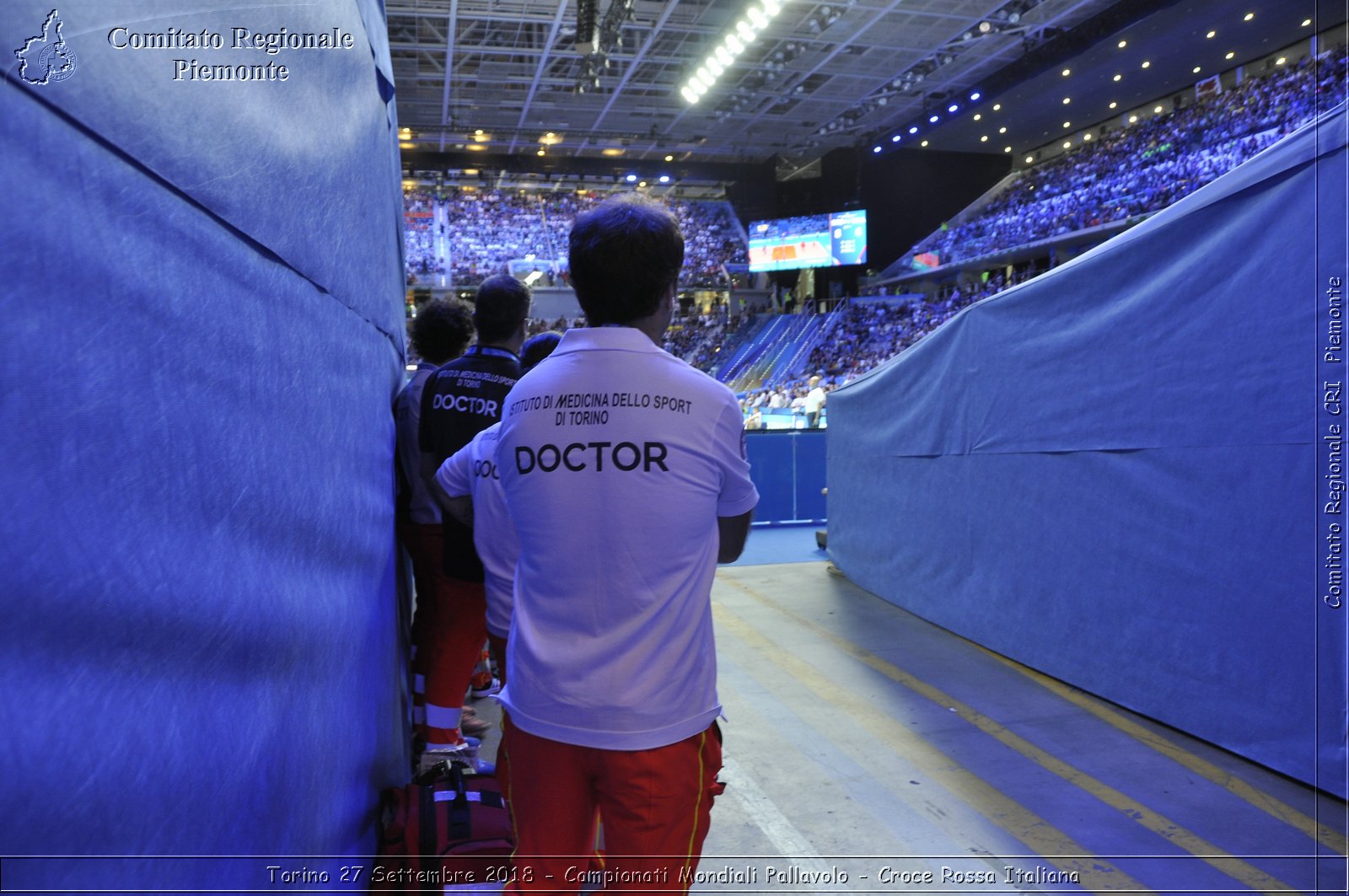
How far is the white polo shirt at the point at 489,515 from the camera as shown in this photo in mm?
2014

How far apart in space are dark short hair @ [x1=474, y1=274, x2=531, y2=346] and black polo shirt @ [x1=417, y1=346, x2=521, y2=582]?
6 cm

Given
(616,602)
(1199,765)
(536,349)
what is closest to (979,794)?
(1199,765)

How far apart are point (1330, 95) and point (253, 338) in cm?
2372

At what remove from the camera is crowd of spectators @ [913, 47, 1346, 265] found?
61.9 feet

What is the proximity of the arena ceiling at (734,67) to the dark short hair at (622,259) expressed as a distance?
1726 cm

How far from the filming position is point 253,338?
1.20m

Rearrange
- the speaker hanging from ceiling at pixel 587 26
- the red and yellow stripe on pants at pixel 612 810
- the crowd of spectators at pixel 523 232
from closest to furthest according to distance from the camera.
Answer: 1. the red and yellow stripe on pants at pixel 612 810
2. the speaker hanging from ceiling at pixel 587 26
3. the crowd of spectators at pixel 523 232

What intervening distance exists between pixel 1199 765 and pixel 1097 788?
460 mm

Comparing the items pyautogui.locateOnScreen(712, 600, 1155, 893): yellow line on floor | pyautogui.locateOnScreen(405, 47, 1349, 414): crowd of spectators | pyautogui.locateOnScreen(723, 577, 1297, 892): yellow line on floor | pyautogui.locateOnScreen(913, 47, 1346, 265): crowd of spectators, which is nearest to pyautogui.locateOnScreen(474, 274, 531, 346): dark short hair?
pyautogui.locateOnScreen(712, 600, 1155, 893): yellow line on floor

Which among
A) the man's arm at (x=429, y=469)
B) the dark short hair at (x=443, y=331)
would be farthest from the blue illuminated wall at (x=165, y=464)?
the dark short hair at (x=443, y=331)

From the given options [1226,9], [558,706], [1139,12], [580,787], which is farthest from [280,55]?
[1226,9]

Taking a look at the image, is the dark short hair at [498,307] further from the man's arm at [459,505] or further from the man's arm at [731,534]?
the man's arm at [731,534]

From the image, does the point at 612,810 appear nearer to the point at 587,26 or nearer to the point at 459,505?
the point at 459,505

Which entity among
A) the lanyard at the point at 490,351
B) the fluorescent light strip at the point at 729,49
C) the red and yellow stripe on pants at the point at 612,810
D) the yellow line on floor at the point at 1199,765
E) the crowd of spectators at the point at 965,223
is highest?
the fluorescent light strip at the point at 729,49
